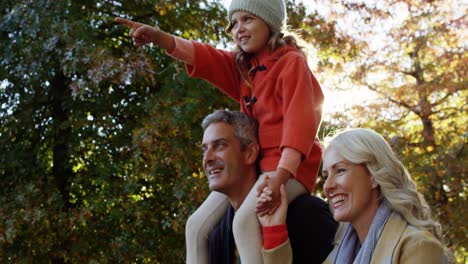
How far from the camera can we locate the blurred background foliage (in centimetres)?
755

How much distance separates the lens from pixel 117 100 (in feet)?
28.0

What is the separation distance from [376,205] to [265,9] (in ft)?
3.63

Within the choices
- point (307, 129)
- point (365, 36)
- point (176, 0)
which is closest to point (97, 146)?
point (176, 0)

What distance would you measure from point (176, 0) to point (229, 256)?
5353mm

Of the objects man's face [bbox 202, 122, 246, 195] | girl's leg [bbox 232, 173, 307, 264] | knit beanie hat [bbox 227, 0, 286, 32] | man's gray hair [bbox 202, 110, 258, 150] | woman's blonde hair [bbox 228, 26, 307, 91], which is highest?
knit beanie hat [bbox 227, 0, 286, 32]

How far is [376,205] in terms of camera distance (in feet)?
8.64

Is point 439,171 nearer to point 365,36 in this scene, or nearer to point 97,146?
point 365,36

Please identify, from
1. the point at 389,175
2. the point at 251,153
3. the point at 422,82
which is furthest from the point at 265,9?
the point at 422,82

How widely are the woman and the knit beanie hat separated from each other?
83 cm

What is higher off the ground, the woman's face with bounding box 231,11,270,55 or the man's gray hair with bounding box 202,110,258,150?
the woman's face with bounding box 231,11,270,55

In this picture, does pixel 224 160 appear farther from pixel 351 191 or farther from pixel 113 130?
pixel 113 130

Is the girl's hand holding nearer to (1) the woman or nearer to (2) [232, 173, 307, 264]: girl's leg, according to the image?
(2) [232, 173, 307, 264]: girl's leg

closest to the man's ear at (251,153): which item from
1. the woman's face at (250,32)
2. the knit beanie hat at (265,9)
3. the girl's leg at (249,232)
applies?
the girl's leg at (249,232)

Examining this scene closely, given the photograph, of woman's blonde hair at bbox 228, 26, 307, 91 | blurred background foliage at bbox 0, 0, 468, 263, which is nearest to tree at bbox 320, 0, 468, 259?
blurred background foliage at bbox 0, 0, 468, 263
